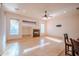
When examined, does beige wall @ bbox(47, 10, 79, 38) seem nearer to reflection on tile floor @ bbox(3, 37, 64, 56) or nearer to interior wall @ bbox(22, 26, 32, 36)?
reflection on tile floor @ bbox(3, 37, 64, 56)

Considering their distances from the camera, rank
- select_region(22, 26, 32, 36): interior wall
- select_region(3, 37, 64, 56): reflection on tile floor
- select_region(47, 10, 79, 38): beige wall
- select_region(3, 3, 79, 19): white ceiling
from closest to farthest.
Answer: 1. select_region(3, 3, 79, 19): white ceiling
2. select_region(3, 37, 64, 56): reflection on tile floor
3. select_region(47, 10, 79, 38): beige wall
4. select_region(22, 26, 32, 36): interior wall

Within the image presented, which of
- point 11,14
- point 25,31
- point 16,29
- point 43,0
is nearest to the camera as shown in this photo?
point 43,0

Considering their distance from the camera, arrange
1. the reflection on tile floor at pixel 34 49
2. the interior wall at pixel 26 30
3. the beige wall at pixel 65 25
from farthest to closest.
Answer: the interior wall at pixel 26 30 → the beige wall at pixel 65 25 → the reflection on tile floor at pixel 34 49

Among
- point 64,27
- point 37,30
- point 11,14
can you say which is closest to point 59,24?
point 64,27

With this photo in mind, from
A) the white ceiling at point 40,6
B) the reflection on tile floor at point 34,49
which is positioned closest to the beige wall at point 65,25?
the white ceiling at point 40,6

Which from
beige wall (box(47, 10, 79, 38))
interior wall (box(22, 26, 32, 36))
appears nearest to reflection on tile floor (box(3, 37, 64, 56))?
beige wall (box(47, 10, 79, 38))

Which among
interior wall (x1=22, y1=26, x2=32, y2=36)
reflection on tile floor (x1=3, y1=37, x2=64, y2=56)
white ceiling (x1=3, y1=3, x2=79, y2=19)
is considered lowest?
reflection on tile floor (x1=3, y1=37, x2=64, y2=56)

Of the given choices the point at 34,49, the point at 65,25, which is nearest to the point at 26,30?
the point at 65,25

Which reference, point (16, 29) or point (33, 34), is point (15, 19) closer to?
point (16, 29)

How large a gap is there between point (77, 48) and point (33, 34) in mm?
8510

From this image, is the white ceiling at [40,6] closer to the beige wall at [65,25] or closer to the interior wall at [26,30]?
the beige wall at [65,25]

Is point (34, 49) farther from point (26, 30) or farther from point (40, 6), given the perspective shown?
point (26, 30)

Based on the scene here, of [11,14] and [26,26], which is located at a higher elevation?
[11,14]

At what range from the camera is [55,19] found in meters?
5.66
